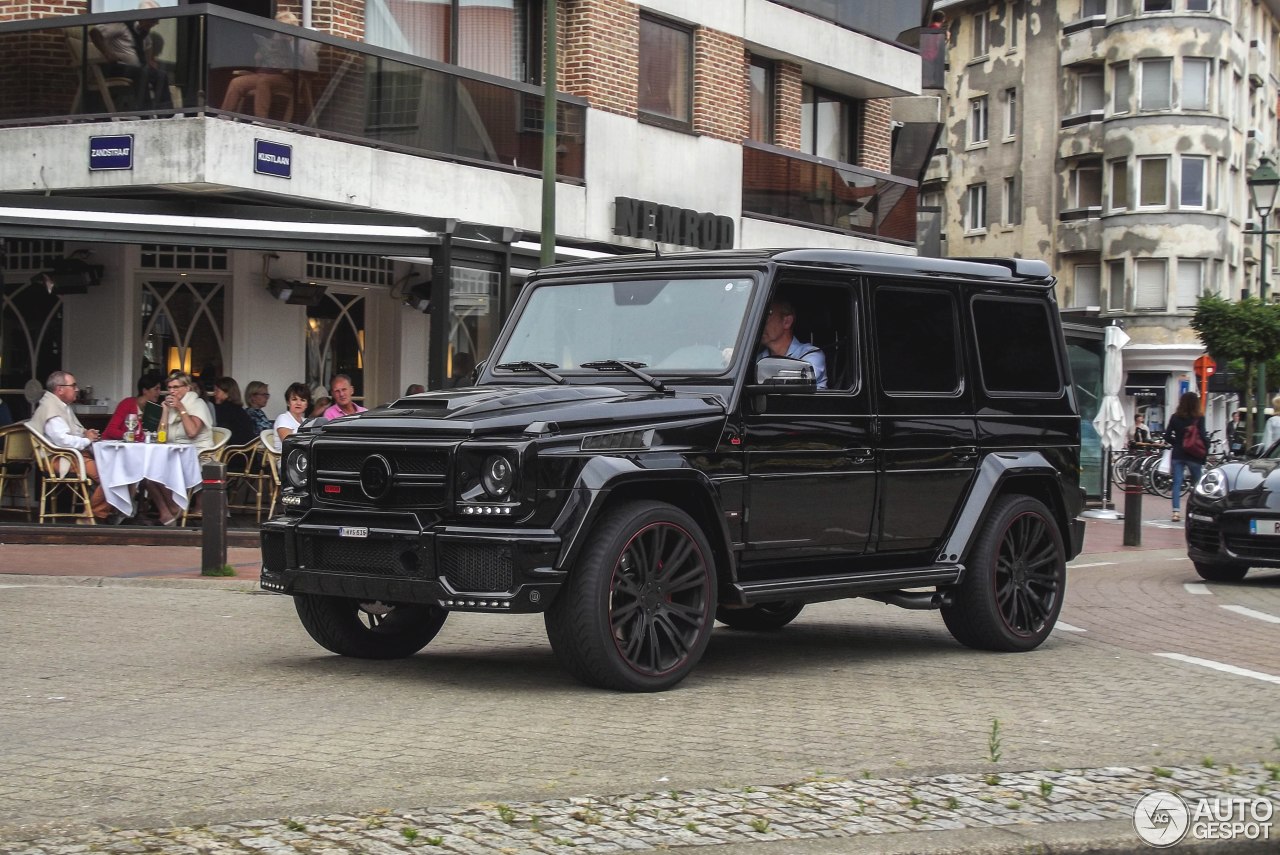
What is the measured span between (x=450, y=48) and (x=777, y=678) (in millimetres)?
14407

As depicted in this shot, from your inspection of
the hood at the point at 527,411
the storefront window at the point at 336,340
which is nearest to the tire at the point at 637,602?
the hood at the point at 527,411

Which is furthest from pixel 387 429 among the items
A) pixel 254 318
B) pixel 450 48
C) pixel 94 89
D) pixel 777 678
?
pixel 450 48

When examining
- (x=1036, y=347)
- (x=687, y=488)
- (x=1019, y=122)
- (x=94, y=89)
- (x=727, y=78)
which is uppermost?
(x=1019, y=122)

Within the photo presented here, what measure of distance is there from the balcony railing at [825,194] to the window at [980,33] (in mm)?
37173

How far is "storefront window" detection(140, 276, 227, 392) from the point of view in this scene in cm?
1984

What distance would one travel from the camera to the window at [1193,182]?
58969mm

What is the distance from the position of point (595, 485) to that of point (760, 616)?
3403mm

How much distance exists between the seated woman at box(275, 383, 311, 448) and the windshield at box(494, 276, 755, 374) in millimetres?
8483

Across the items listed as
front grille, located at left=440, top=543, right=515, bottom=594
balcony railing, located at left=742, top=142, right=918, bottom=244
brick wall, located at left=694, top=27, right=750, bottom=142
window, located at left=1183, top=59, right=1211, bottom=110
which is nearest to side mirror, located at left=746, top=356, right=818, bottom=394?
front grille, located at left=440, top=543, right=515, bottom=594

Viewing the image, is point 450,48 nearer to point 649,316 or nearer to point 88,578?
point 88,578

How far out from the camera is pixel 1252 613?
12625mm

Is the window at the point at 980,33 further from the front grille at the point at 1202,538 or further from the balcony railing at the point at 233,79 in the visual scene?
the front grille at the point at 1202,538

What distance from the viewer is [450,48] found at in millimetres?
21391

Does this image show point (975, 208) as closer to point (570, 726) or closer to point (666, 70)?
point (666, 70)
